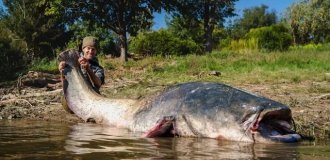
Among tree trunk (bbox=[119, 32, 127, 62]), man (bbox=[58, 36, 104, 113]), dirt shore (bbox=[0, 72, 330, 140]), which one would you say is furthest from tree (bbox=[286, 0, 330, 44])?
man (bbox=[58, 36, 104, 113])

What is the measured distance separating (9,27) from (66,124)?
2487 centimetres

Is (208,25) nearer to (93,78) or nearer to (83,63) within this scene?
(93,78)

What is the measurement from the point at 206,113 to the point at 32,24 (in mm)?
26550

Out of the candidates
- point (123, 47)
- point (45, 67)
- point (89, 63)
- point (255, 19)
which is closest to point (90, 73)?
point (89, 63)

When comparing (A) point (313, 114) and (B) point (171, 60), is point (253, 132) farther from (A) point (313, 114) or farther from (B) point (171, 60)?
(B) point (171, 60)

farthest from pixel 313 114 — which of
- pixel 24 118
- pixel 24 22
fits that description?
pixel 24 22

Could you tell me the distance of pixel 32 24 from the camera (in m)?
30.4

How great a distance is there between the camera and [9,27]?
30609 millimetres

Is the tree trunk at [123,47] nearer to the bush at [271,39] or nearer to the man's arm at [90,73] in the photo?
the bush at [271,39]

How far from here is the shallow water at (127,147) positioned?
13.7ft

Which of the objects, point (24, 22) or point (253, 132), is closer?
point (253, 132)

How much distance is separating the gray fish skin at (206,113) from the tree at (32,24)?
23.8 meters

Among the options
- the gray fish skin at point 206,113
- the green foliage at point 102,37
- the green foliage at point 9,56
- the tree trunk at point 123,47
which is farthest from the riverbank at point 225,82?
the green foliage at point 102,37

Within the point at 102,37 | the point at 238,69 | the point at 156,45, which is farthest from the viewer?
the point at 102,37
